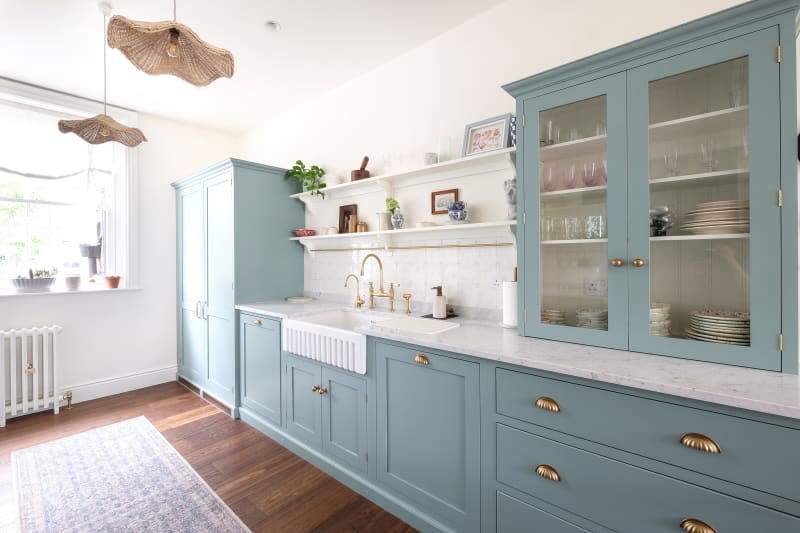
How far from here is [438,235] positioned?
2.60 metres

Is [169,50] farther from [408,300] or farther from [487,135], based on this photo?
[408,300]

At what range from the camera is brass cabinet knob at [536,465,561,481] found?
1.40m

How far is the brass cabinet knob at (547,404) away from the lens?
4.59 ft

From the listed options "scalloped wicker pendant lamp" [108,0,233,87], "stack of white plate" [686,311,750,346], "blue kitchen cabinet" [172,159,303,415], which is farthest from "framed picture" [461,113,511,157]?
"blue kitchen cabinet" [172,159,303,415]

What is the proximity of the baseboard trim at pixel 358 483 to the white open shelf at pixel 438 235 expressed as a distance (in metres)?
1.54

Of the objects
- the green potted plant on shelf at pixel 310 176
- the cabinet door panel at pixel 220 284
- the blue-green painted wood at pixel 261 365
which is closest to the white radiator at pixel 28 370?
the cabinet door panel at pixel 220 284

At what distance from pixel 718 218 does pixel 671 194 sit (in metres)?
0.18

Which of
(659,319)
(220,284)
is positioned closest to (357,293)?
(220,284)

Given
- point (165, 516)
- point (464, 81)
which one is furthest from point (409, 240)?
point (165, 516)

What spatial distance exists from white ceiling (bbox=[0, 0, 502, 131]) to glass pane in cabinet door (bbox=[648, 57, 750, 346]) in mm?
1418

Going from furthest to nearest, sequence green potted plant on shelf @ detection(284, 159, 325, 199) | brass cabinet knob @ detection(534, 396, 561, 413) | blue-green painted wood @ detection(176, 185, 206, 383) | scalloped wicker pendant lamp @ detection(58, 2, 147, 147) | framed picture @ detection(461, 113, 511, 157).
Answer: blue-green painted wood @ detection(176, 185, 206, 383), green potted plant on shelf @ detection(284, 159, 325, 199), scalloped wicker pendant lamp @ detection(58, 2, 147, 147), framed picture @ detection(461, 113, 511, 157), brass cabinet knob @ detection(534, 396, 561, 413)

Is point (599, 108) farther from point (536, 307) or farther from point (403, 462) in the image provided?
point (403, 462)

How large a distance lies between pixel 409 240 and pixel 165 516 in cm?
220

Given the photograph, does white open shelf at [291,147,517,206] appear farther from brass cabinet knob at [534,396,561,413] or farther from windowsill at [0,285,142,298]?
windowsill at [0,285,142,298]
